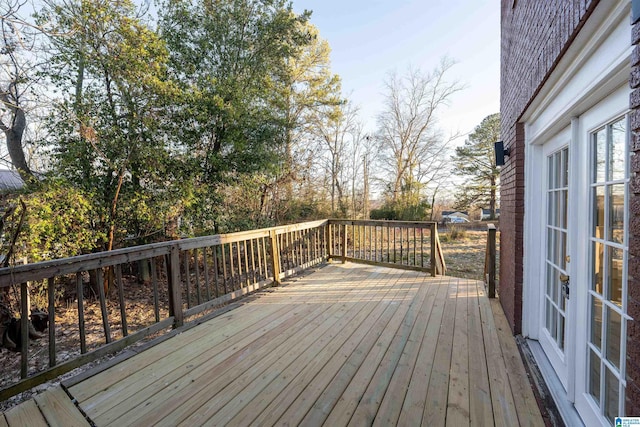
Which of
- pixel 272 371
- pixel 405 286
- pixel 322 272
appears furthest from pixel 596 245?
pixel 322 272

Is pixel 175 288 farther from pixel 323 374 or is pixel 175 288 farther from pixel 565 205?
pixel 565 205

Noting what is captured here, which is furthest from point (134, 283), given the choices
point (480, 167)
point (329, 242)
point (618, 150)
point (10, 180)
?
point (480, 167)

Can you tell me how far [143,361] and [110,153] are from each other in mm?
3906

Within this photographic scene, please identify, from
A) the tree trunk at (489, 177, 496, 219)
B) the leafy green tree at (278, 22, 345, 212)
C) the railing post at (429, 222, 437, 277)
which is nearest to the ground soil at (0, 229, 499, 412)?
the railing post at (429, 222, 437, 277)

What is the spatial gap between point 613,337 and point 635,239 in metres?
0.69

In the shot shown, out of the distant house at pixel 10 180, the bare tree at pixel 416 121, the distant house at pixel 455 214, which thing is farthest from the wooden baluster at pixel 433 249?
the distant house at pixel 455 214

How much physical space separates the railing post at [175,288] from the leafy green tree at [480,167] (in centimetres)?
1480

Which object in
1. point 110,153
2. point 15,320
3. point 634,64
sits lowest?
point 15,320

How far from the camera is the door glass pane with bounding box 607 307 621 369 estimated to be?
50.3 inches

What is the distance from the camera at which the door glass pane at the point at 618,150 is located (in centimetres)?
126

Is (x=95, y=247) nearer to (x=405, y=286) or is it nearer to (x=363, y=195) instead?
(x=405, y=286)

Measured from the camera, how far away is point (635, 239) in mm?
931

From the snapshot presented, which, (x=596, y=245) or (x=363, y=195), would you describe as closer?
(x=596, y=245)

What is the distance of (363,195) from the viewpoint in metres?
11.2
